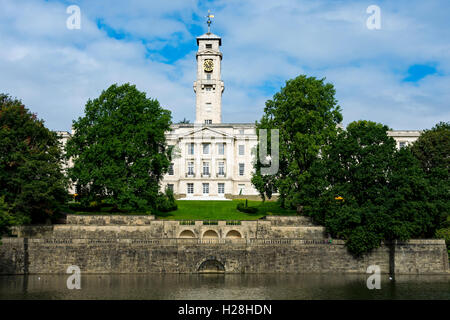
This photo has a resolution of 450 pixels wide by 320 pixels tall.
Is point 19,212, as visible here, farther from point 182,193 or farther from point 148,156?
point 182,193

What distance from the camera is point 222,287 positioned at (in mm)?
34062

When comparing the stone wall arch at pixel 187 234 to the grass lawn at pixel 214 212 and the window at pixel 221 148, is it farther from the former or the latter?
the window at pixel 221 148

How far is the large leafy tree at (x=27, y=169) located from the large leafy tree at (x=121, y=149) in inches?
164

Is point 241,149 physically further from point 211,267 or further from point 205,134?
point 211,267

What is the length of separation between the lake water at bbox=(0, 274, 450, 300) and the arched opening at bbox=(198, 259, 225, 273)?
53.0 inches

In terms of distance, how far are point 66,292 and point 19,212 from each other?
13621 mm

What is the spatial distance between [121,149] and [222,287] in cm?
2232

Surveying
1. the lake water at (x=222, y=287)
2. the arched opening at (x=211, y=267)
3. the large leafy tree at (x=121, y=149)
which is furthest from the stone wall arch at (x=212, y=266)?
the large leafy tree at (x=121, y=149)

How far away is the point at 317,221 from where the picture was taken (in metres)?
48.2

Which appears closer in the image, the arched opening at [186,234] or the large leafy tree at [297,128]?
the arched opening at [186,234]

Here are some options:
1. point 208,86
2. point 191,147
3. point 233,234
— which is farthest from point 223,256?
point 208,86

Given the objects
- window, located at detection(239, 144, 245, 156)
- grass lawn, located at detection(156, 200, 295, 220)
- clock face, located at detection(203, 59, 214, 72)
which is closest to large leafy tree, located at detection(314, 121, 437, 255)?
grass lawn, located at detection(156, 200, 295, 220)

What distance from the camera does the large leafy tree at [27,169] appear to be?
42.3 metres
